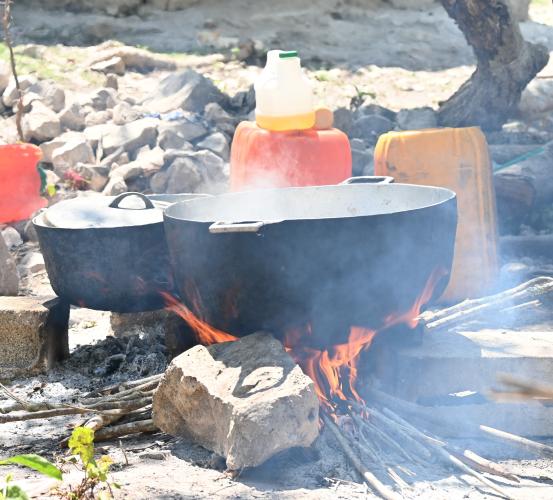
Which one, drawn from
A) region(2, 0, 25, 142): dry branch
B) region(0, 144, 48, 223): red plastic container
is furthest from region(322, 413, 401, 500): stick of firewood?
region(2, 0, 25, 142): dry branch

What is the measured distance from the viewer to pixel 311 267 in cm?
321

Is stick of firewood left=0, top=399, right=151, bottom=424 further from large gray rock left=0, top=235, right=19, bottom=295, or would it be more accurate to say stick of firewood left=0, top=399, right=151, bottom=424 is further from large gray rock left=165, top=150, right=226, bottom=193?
large gray rock left=165, top=150, right=226, bottom=193

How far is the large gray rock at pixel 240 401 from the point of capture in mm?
2895

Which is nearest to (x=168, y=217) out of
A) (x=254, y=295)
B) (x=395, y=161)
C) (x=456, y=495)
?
(x=254, y=295)

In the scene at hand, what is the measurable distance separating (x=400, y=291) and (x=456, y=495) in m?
0.74

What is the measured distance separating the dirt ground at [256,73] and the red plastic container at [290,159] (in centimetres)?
111

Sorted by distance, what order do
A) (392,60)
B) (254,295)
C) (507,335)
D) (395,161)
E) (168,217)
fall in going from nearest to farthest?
(254,295)
(168,217)
(507,335)
(395,161)
(392,60)

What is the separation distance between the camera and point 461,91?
9.44m

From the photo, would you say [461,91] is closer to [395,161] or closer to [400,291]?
[395,161]

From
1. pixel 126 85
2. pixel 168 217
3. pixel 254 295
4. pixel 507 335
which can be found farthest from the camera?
pixel 126 85

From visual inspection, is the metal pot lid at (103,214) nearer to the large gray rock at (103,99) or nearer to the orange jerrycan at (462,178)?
the orange jerrycan at (462,178)

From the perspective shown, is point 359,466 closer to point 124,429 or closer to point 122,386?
point 124,429

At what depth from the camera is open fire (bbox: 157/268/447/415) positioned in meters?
3.38

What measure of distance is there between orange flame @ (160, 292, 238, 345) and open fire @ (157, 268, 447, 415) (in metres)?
0.02
